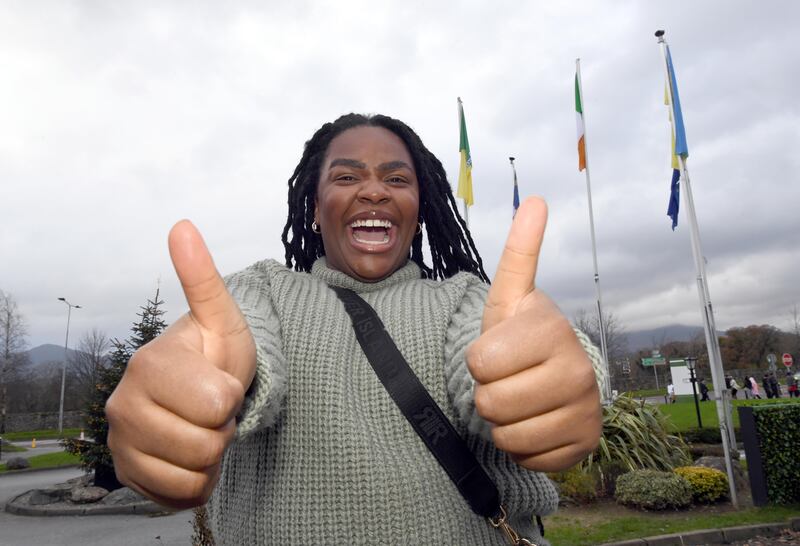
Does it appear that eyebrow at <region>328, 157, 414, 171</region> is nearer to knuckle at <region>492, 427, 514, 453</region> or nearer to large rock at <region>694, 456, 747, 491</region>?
knuckle at <region>492, 427, 514, 453</region>

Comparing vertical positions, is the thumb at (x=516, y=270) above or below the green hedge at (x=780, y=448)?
above

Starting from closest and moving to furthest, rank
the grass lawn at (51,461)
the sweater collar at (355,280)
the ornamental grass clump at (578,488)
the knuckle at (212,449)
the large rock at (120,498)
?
the knuckle at (212,449) → the sweater collar at (355,280) → the ornamental grass clump at (578,488) → the large rock at (120,498) → the grass lawn at (51,461)

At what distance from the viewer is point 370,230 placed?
212cm

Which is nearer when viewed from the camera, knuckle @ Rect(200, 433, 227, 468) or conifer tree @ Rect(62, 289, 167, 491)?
knuckle @ Rect(200, 433, 227, 468)

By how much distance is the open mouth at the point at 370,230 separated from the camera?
6.89ft

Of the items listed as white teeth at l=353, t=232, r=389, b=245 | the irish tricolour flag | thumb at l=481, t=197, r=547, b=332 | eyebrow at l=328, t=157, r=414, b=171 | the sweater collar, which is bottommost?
thumb at l=481, t=197, r=547, b=332

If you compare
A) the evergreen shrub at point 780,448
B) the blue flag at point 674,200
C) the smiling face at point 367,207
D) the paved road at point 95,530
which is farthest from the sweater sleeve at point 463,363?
the blue flag at point 674,200

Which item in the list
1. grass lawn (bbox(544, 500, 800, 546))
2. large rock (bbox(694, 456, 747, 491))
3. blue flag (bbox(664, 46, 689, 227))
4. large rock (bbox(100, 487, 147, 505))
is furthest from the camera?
large rock (bbox(100, 487, 147, 505))

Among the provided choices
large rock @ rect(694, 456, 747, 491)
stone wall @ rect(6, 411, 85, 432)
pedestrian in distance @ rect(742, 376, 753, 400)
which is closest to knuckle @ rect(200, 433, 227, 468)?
large rock @ rect(694, 456, 747, 491)

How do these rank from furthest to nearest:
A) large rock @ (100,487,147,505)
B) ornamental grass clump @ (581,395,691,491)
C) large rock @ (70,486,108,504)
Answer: large rock @ (70,486,108,504) → large rock @ (100,487,147,505) → ornamental grass clump @ (581,395,691,491)

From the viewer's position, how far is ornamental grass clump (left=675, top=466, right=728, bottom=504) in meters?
7.89

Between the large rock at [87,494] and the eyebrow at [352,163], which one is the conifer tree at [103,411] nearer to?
the large rock at [87,494]

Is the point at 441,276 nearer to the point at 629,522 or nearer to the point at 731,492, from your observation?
the point at 629,522

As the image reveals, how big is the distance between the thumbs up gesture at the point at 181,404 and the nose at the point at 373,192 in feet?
3.21
